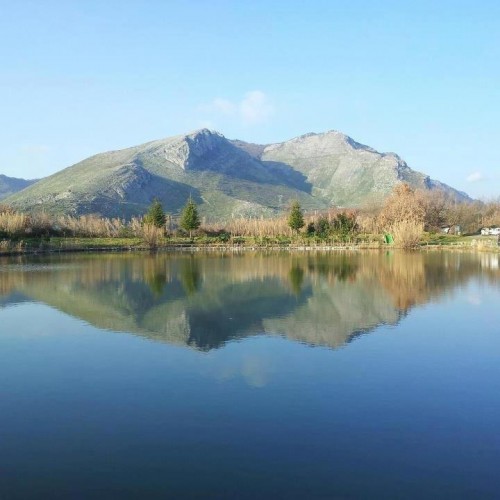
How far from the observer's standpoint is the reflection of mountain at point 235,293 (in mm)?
17234

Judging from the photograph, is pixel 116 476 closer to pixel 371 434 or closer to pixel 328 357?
pixel 371 434

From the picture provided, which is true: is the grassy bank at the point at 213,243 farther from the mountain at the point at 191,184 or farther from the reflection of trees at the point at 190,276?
the mountain at the point at 191,184

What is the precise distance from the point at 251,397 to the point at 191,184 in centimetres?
15150

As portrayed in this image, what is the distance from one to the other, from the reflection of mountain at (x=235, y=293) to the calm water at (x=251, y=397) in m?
0.16

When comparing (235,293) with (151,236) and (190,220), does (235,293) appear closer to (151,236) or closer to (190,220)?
(151,236)

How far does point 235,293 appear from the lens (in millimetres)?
24344

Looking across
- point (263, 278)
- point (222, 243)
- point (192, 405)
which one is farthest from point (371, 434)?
point (222, 243)

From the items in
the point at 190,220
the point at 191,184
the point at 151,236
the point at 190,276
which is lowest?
the point at 190,276

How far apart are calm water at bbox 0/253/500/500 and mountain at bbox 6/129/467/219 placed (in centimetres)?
9324

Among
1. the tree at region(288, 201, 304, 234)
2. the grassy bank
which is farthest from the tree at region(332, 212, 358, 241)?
the tree at region(288, 201, 304, 234)

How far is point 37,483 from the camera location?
7359 millimetres

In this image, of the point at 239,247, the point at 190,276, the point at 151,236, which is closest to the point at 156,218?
the point at 151,236

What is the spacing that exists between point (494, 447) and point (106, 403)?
669 centimetres

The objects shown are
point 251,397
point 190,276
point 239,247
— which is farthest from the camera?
point 239,247
